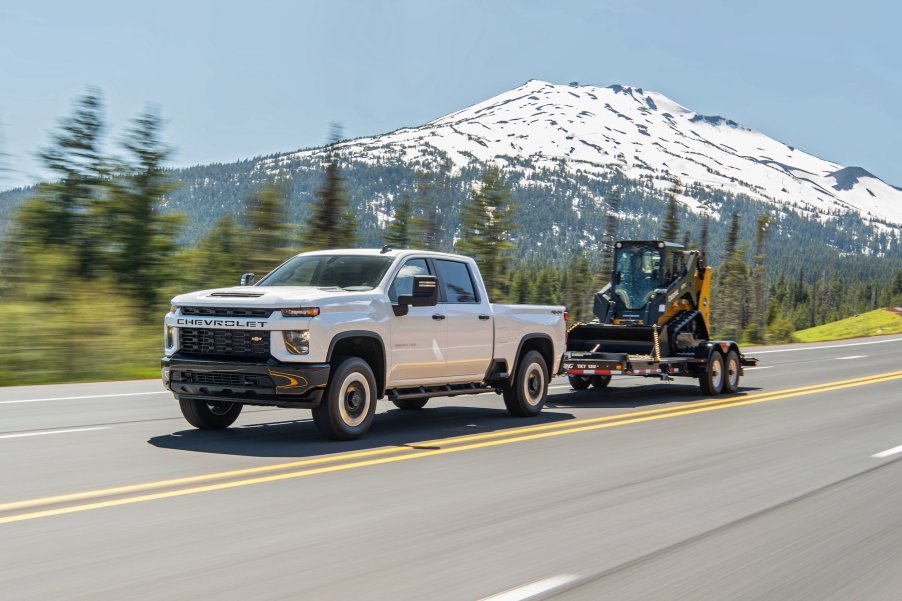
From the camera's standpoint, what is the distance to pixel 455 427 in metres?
11.3

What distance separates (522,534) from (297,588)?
1771 mm

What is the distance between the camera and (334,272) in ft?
34.6

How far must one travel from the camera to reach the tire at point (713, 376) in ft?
54.7

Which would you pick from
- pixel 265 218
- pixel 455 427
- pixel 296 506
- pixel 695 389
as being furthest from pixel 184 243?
pixel 296 506

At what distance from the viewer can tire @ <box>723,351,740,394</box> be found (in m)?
17.2

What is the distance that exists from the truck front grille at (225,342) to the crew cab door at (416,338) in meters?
1.49

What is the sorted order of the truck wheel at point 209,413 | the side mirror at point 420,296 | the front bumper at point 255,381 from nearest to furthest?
the front bumper at point 255,381 < the side mirror at point 420,296 < the truck wheel at point 209,413

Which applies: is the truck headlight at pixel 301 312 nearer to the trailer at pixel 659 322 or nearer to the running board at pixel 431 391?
the running board at pixel 431 391

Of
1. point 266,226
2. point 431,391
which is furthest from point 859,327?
point 431,391

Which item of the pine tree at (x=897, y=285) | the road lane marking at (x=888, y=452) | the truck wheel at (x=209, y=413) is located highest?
the pine tree at (x=897, y=285)

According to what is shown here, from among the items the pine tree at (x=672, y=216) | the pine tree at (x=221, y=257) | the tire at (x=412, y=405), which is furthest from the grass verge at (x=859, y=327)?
the tire at (x=412, y=405)

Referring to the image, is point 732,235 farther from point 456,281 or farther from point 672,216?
point 456,281

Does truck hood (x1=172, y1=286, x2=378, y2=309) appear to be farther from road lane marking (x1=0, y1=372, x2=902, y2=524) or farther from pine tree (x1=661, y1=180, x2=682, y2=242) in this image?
pine tree (x1=661, y1=180, x2=682, y2=242)

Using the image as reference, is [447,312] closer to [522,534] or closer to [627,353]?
[522,534]
